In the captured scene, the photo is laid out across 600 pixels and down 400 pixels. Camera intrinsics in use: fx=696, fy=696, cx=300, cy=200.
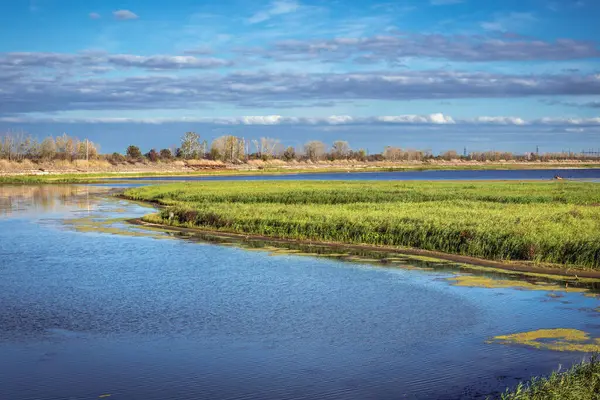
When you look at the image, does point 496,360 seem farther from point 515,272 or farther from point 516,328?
point 515,272

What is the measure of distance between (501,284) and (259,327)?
339 inches

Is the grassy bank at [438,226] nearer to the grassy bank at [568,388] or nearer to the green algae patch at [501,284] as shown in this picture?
the green algae patch at [501,284]

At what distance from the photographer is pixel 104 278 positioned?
21078mm

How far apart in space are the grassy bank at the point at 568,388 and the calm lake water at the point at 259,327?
48.4 inches

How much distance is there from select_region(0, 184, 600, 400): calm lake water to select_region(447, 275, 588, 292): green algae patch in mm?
479

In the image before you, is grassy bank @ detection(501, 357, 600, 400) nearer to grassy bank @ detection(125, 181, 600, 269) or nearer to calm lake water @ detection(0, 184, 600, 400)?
calm lake water @ detection(0, 184, 600, 400)

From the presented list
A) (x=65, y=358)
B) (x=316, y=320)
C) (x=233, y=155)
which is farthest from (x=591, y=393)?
(x=233, y=155)

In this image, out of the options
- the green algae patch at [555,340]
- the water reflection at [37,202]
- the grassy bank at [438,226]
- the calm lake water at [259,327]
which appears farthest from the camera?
the water reflection at [37,202]

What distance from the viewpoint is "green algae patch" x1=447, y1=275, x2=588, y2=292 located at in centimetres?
1977

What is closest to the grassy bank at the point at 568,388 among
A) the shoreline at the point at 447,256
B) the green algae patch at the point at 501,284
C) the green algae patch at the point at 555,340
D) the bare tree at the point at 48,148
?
the green algae patch at the point at 555,340

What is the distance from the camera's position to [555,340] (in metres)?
14.2

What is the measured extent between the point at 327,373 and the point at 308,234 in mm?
18469

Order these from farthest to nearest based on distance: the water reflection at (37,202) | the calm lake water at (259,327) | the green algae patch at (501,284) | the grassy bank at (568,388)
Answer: the water reflection at (37,202)
the green algae patch at (501,284)
the calm lake water at (259,327)
the grassy bank at (568,388)

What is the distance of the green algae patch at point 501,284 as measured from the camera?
1977cm
